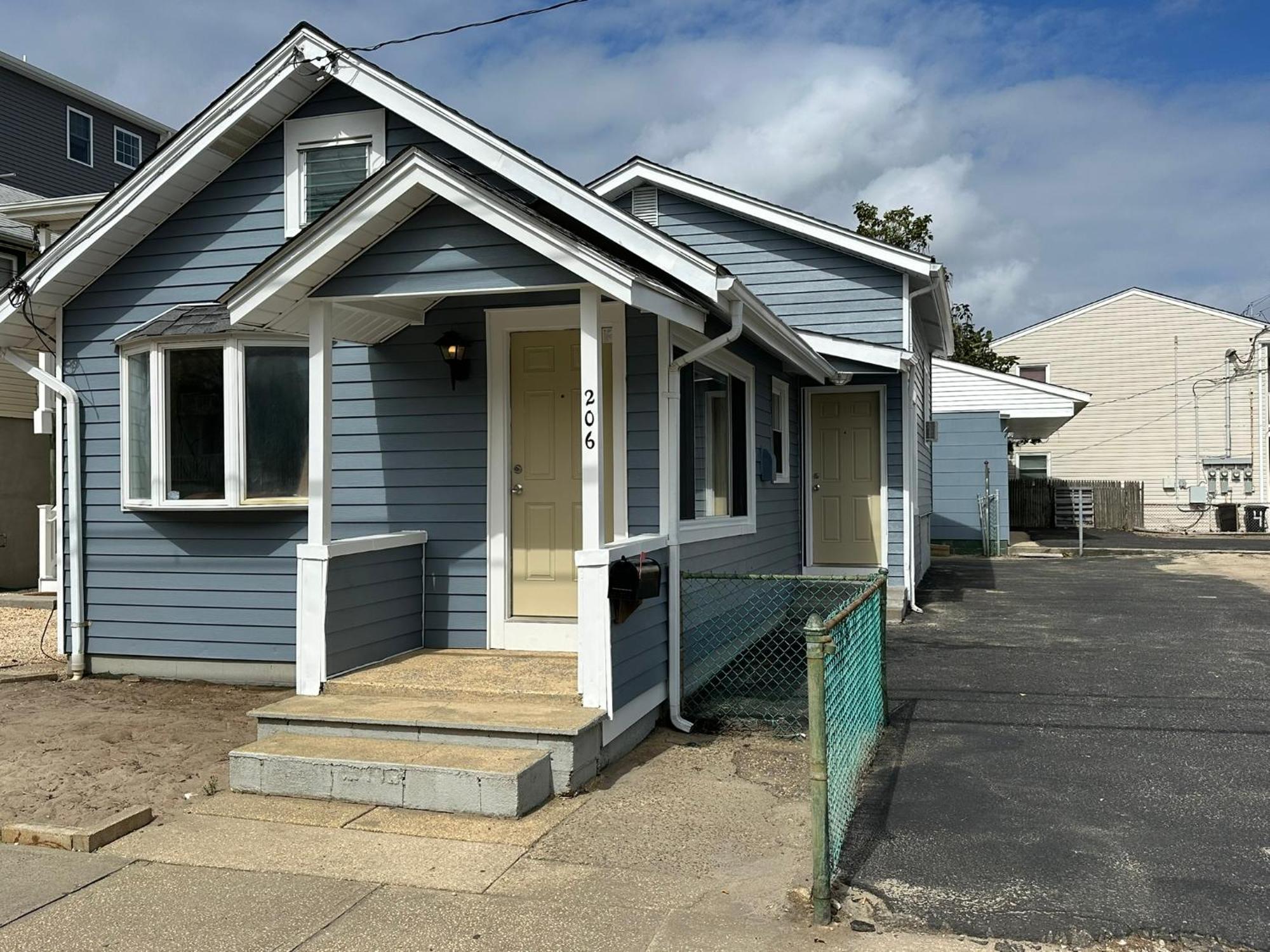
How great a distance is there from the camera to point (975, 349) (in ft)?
95.4

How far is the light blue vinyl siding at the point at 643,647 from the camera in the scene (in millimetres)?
5746

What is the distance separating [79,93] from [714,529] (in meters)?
21.2

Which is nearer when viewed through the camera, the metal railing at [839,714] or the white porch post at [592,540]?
the metal railing at [839,714]

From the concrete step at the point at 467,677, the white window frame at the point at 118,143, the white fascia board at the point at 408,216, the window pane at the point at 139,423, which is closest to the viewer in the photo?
the white fascia board at the point at 408,216

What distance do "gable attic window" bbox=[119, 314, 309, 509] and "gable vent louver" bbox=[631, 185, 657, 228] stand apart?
5.95 m

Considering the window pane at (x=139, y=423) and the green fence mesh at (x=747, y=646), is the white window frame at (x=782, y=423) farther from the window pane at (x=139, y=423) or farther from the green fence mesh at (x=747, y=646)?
the window pane at (x=139, y=423)

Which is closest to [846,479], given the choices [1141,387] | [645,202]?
[645,202]

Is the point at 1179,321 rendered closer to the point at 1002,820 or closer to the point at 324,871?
the point at 1002,820

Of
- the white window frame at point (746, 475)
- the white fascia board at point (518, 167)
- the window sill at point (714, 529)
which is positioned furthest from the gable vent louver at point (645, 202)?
the white fascia board at point (518, 167)

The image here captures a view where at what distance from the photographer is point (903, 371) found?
10.4 metres

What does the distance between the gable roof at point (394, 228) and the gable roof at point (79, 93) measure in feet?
62.0

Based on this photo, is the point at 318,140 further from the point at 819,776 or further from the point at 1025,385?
the point at 1025,385

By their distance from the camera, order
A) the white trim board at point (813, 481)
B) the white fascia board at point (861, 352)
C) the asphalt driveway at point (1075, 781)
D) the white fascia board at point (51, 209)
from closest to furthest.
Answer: the asphalt driveway at point (1075, 781), the white fascia board at point (861, 352), the white fascia board at point (51, 209), the white trim board at point (813, 481)

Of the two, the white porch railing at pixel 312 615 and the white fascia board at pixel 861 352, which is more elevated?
the white fascia board at pixel 861 352
